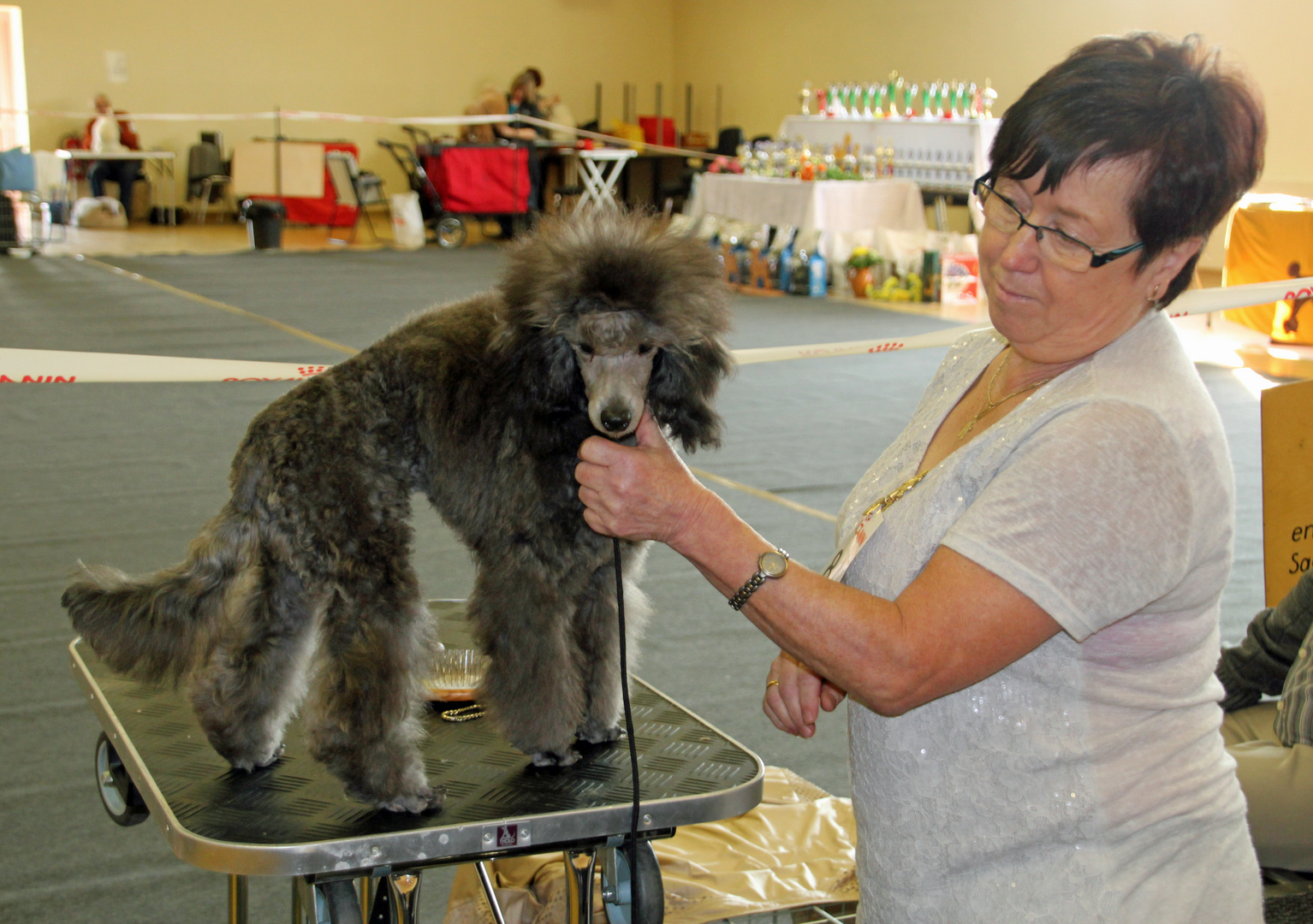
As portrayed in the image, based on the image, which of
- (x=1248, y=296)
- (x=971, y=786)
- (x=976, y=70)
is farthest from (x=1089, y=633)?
(x=976, y=70)

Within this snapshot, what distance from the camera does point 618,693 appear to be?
1673 millimetres

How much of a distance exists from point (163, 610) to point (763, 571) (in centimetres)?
77

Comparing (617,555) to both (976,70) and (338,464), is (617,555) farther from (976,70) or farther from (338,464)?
(976,70)

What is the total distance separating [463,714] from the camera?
175cm

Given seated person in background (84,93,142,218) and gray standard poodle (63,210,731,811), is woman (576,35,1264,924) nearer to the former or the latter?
gray standard poodle (63,210,731,811)

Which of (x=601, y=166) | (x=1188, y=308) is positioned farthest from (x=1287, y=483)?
(x=601, y=166)

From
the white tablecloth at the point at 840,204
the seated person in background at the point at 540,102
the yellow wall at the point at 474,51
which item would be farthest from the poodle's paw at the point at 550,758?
the seated person in background at the point at 540,102

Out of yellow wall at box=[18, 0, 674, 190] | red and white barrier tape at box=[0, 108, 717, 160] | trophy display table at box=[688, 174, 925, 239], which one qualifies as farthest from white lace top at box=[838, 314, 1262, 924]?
yellow wall at box=[18, 0, 674, 190]

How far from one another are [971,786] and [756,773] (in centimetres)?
44

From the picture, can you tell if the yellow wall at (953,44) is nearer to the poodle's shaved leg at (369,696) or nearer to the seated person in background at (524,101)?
the seated person in background at (524,101)

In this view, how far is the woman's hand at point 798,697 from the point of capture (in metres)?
1.37

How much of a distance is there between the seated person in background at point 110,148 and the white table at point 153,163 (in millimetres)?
127

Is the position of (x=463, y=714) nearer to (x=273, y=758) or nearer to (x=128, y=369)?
(x=273, y=758)

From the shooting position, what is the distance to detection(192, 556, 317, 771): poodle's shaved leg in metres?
1.42
